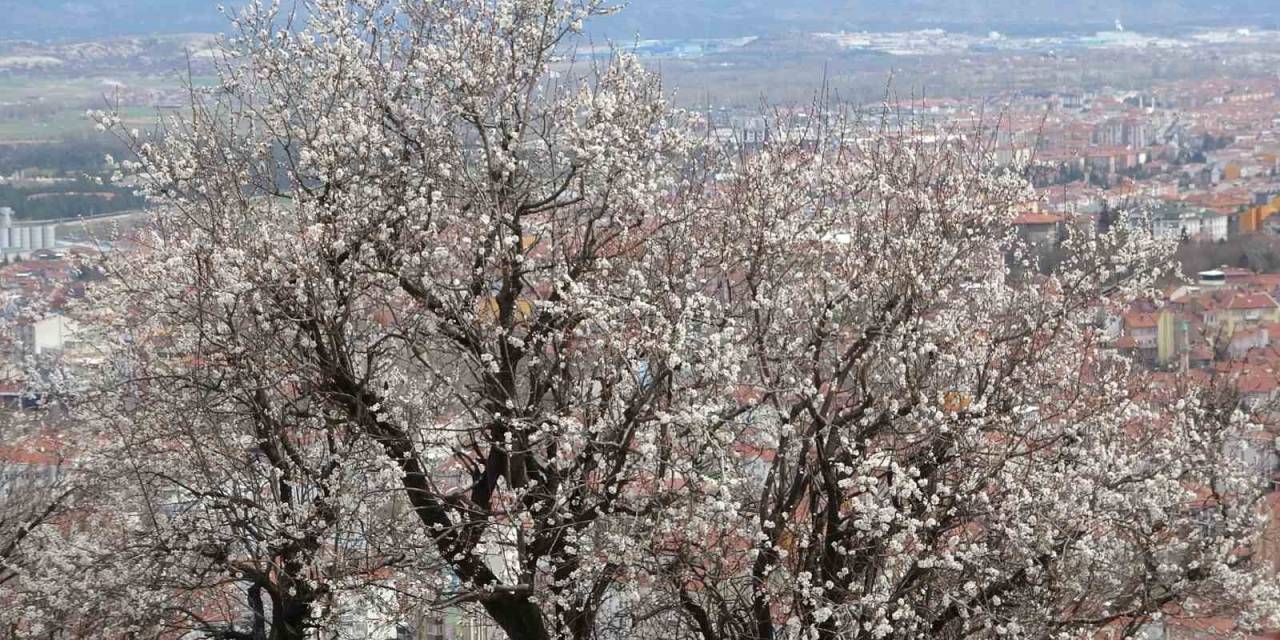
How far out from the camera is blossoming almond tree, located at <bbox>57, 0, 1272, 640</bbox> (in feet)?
24.0

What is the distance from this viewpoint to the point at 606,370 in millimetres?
7254

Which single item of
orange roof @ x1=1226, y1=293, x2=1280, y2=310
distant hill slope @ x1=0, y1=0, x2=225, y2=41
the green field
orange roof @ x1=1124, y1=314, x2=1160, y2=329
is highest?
distant hill slope @ x1=0, y1=0, x2=225, y2=41

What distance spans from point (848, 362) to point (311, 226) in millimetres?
2595

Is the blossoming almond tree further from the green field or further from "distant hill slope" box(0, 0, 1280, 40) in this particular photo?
"distant hill slope" box(0, 0, 1280, 40)

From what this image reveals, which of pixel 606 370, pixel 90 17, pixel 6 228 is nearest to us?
pixel 606 370

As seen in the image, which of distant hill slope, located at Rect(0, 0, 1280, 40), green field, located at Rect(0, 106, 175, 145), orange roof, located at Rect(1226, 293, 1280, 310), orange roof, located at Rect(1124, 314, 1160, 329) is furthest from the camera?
distant hill slope, located at Rect(0, 0, 1280, 40)

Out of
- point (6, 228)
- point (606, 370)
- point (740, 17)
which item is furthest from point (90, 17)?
point (606, 370)

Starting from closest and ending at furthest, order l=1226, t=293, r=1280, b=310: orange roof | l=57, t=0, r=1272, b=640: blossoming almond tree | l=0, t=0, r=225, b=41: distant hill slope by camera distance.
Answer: l=57, t=0, r=1272, b=640: blossoming almond tree
l=1226, t=293, r=1280, b=310: orange roof
l=0, t=0, r=225, b=41: distant hill slope

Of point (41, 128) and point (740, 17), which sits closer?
point (41, 128)

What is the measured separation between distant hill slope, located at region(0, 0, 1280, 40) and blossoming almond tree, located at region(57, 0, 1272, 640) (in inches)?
2468

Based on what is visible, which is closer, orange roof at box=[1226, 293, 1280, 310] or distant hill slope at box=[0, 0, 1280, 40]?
orange roof at box=[1226, 293, 1280, 310]

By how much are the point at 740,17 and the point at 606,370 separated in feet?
497

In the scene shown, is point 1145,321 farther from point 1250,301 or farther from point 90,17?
point 90,17

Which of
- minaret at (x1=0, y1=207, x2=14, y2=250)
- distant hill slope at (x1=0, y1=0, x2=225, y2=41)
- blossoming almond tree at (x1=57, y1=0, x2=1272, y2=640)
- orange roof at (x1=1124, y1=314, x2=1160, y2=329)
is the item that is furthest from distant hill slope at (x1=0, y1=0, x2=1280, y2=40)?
blossoming almond tree at (x1=57, y1=0, x2=1272, y2=640)
